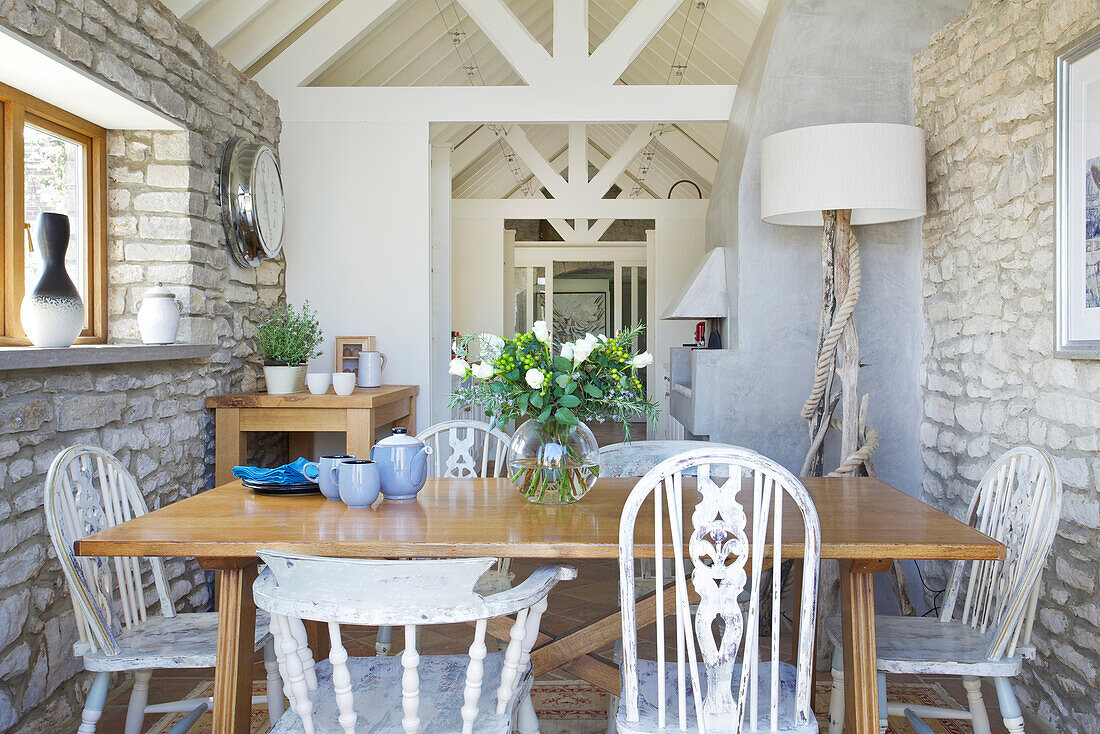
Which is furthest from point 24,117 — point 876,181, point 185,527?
point 876,181

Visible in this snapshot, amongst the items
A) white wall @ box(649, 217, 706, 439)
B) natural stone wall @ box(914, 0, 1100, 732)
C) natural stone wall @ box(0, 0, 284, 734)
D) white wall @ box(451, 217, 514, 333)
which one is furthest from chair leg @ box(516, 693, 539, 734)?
white wall @ box(451, 217, 514, 333)

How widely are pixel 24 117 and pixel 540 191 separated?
8.65 meters

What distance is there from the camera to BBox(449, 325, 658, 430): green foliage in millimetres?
2086

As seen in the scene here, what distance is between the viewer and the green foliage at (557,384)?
2.09 metres

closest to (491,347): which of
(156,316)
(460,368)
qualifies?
(460,368)

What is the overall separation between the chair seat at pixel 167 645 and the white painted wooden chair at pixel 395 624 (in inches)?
15.3

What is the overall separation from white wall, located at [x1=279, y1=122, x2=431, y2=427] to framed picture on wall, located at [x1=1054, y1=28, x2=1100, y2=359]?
9.58 feet

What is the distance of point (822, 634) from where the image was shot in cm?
296

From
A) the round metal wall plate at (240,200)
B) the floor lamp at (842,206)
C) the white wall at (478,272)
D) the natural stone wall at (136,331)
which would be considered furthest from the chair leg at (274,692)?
the white wall at (478,272)

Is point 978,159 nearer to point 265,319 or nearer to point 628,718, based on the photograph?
point 628,718

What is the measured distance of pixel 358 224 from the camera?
14.6ft

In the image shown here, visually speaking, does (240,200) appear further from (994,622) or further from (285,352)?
(994,622)

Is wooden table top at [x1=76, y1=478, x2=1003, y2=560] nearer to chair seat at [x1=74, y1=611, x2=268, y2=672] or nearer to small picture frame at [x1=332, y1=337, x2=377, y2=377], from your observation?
chair seat at [x1=74, y1=611, x2=268, y2=672]

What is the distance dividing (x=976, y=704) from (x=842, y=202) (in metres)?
1.70
